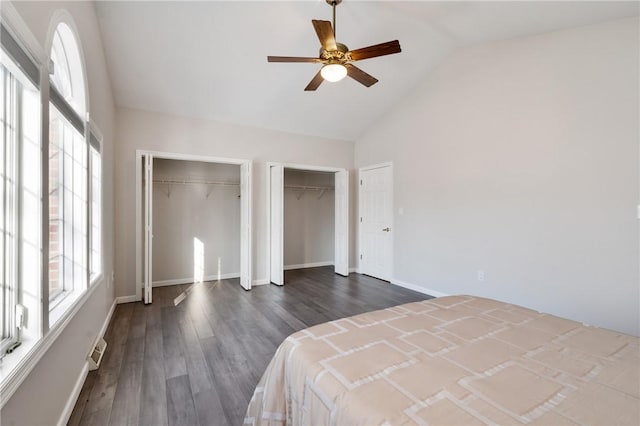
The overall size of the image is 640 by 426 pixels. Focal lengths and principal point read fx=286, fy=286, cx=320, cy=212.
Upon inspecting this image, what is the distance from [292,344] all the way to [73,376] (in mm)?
1610

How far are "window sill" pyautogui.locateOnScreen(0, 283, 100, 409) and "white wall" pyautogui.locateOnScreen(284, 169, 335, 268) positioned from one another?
447 centimetres

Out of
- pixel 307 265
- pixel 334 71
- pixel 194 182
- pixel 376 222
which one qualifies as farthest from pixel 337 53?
pixel 307 265

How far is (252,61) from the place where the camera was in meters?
3.46

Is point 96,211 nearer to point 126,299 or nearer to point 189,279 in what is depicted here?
point 126,299

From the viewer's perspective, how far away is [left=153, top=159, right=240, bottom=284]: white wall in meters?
4.67

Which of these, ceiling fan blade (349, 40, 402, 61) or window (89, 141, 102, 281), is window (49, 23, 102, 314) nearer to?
window (89, 141, 102, 281)

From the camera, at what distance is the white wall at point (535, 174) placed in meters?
2.64

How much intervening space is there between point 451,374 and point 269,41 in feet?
11.5

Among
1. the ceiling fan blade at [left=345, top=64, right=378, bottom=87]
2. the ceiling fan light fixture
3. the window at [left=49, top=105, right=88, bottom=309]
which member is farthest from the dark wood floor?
the ceiling fan blade at [left=345, top=64, right=378, bottom=87]

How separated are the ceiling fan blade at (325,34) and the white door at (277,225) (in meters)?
2.57

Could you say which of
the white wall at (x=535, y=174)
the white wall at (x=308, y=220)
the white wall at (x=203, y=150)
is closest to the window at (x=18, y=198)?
the white wall at (x=203, y=150)

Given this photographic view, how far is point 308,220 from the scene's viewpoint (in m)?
6.31

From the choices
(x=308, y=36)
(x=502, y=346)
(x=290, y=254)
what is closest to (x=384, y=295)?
(x=290, y=254)

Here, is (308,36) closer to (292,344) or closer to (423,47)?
(423,47)
